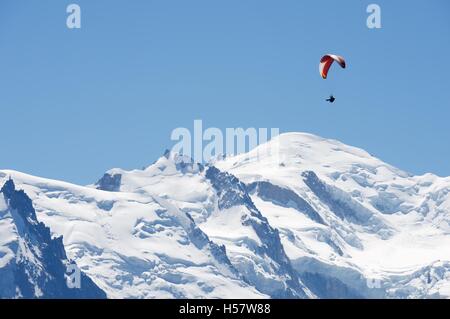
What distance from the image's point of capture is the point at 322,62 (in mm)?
163250
